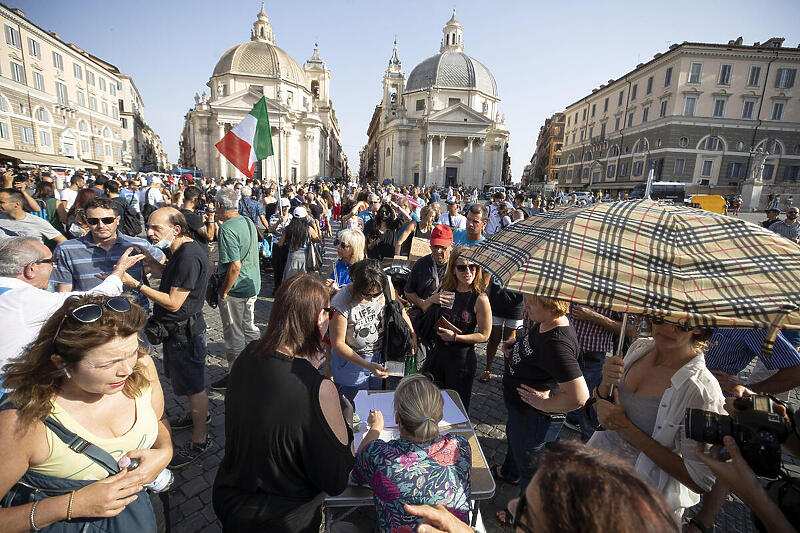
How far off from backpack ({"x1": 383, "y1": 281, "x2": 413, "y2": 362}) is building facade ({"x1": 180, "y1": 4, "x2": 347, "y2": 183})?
1753 inches

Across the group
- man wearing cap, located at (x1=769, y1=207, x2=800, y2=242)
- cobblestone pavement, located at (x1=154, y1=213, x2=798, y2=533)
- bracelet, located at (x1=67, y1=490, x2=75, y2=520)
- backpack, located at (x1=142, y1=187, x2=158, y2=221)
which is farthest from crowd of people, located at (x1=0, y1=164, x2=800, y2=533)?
backpack, located at (x1=142, y1=187, x2=158, y2=221)

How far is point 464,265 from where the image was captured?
126 inches

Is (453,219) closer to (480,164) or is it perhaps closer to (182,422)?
(182,422)

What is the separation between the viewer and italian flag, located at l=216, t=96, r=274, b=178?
6.91 meters

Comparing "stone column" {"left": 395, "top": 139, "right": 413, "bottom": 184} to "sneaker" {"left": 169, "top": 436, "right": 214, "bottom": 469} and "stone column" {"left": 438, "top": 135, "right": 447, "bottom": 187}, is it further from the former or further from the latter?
"sneaker" {"left": 169, "top": 436, "right": 214, "bottom": 469}

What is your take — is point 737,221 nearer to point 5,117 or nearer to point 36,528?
point 36,528

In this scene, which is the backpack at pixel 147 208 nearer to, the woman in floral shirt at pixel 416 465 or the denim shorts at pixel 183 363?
the denim shorts at pixel 183 363

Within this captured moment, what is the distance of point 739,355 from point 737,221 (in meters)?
1.82

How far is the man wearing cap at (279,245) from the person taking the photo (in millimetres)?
6480

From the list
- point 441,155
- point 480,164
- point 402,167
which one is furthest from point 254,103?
point 480,164

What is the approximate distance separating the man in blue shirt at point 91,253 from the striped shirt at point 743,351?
4.81 metres

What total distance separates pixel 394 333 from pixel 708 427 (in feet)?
6.97

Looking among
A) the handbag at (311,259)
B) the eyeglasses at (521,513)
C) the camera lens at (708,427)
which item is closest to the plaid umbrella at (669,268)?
the camera lens at (708,427)

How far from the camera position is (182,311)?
3123mm
